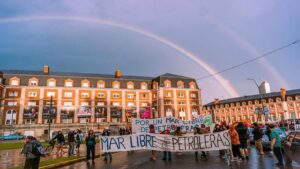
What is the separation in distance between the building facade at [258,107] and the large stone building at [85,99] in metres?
29.9

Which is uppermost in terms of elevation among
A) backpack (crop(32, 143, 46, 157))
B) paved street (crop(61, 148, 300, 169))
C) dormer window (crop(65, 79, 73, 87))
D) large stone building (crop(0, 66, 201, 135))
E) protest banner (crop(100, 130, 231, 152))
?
dormer window (crop(65, 79, 73, 87))

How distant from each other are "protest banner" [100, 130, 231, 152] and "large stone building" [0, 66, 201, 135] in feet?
115

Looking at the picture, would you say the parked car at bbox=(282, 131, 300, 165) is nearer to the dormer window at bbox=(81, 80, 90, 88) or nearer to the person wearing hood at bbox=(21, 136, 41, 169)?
the person wearing hood at bbox=(21, 136, 41, 169)

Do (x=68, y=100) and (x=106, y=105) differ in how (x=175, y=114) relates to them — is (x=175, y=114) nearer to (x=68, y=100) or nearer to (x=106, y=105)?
(x=106, y=105)

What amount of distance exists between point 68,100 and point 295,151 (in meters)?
59.7

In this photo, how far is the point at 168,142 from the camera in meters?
13.7

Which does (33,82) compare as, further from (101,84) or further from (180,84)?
(180,84)

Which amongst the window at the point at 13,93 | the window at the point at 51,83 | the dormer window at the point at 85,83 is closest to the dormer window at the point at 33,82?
the window at the point at 51,83

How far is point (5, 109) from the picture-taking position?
56188 millimetres

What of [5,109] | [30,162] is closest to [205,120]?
[30,162]

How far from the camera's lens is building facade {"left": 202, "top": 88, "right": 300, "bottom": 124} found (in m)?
87.6

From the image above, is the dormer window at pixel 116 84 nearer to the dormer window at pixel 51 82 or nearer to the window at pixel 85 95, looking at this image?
the window at pixel 85 95

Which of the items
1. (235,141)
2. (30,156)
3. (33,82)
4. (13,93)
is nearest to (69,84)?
(33,82)

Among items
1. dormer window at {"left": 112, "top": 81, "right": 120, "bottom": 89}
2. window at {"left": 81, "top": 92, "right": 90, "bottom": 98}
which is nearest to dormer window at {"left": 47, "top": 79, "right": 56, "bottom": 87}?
window at {"left": 81, "top": 92, "right": 90, "bottom": 98}
